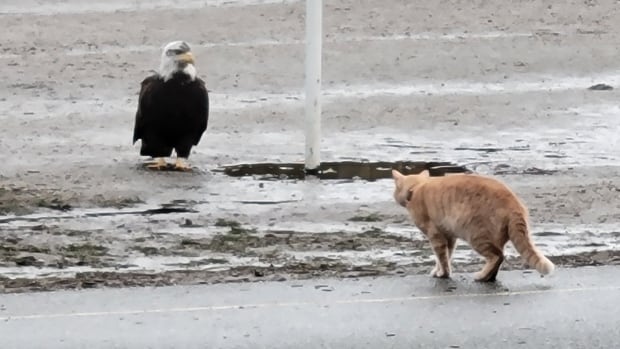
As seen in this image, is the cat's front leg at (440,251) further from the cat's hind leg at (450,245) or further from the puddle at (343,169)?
the puddle at (343,169)

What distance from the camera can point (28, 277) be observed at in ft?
29.2

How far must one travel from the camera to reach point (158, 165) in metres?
13.5

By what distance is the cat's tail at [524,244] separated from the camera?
8.27m

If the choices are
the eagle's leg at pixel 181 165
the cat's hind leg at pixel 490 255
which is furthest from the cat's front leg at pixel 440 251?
the eagle's leg at pixel 181 165

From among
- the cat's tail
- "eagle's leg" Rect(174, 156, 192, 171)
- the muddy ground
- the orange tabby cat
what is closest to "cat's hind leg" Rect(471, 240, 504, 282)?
the orange tabby cat

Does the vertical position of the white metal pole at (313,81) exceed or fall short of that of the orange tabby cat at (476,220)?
it exceeds it

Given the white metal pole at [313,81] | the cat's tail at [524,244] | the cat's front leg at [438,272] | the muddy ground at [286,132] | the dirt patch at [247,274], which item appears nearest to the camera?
the cat's tail at [524,244]

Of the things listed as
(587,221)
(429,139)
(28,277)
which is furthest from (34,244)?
(429,139)

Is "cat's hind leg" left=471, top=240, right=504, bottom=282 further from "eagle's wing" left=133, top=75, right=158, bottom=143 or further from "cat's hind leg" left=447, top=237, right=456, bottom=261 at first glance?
"eagle's wing" left=133, top=75, right=158, bottom=143

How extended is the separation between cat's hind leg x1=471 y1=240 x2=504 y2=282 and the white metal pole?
4565 millimetres

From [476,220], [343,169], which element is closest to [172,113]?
[343,169]

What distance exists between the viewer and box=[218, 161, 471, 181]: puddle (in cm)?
1303

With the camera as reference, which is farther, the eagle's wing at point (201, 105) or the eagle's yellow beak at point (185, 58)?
the eagle's wing at point (201, 105)

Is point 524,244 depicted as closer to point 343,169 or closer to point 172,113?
point 343,169
